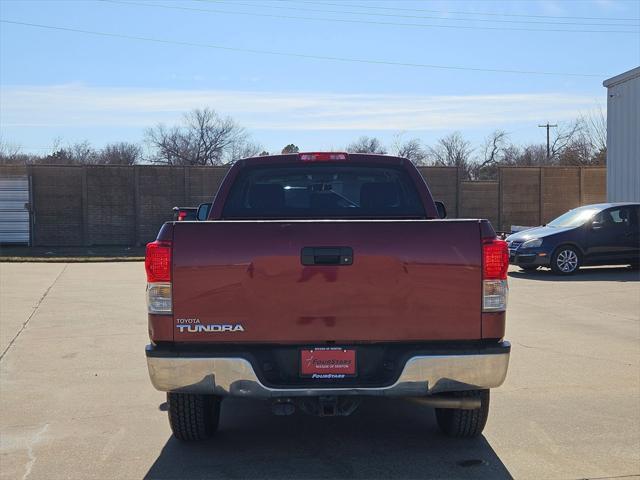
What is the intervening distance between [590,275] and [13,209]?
1915 cm

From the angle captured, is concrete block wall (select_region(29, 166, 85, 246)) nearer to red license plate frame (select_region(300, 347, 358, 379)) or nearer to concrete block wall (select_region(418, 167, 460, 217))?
concrete block wall (select_region(418, 167, 460, 217))

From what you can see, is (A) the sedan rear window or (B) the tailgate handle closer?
(B) the tailgate handle

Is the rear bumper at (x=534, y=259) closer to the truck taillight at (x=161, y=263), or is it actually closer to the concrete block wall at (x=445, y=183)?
the concrete block wall at (x=445, y=183)

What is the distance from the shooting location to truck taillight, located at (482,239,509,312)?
4.45 meters

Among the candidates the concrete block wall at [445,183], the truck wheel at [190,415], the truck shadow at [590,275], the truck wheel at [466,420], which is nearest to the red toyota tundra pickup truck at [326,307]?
the truck wheel at [190,415]

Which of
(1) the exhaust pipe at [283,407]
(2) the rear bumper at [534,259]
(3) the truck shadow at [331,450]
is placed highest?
(2) the rear bumper at [534,259]

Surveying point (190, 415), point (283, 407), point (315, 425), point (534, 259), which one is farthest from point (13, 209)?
point (283, 407)

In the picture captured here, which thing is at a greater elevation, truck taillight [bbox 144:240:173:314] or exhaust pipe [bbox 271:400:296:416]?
truck taillight [bbox 144:240:173:314]

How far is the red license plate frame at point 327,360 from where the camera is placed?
14.7ft

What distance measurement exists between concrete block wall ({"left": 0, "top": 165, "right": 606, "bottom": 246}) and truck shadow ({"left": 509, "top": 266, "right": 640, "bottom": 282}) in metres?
10.1

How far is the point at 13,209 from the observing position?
84.3 ft

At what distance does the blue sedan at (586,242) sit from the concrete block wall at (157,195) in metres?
10.7

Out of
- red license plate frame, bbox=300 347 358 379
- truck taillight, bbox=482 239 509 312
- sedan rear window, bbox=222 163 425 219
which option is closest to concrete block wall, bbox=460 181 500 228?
sedan rear window, bbox=222 163 425 219

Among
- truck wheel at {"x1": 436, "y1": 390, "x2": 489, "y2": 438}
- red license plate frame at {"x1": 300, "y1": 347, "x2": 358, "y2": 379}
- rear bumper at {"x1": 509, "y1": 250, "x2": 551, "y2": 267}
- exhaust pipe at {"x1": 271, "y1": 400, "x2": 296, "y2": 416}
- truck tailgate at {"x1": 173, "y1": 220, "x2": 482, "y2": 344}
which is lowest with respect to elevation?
truck wheel at {"x1": 436, "y1": 390, "x2": 489, "y2": 438}
